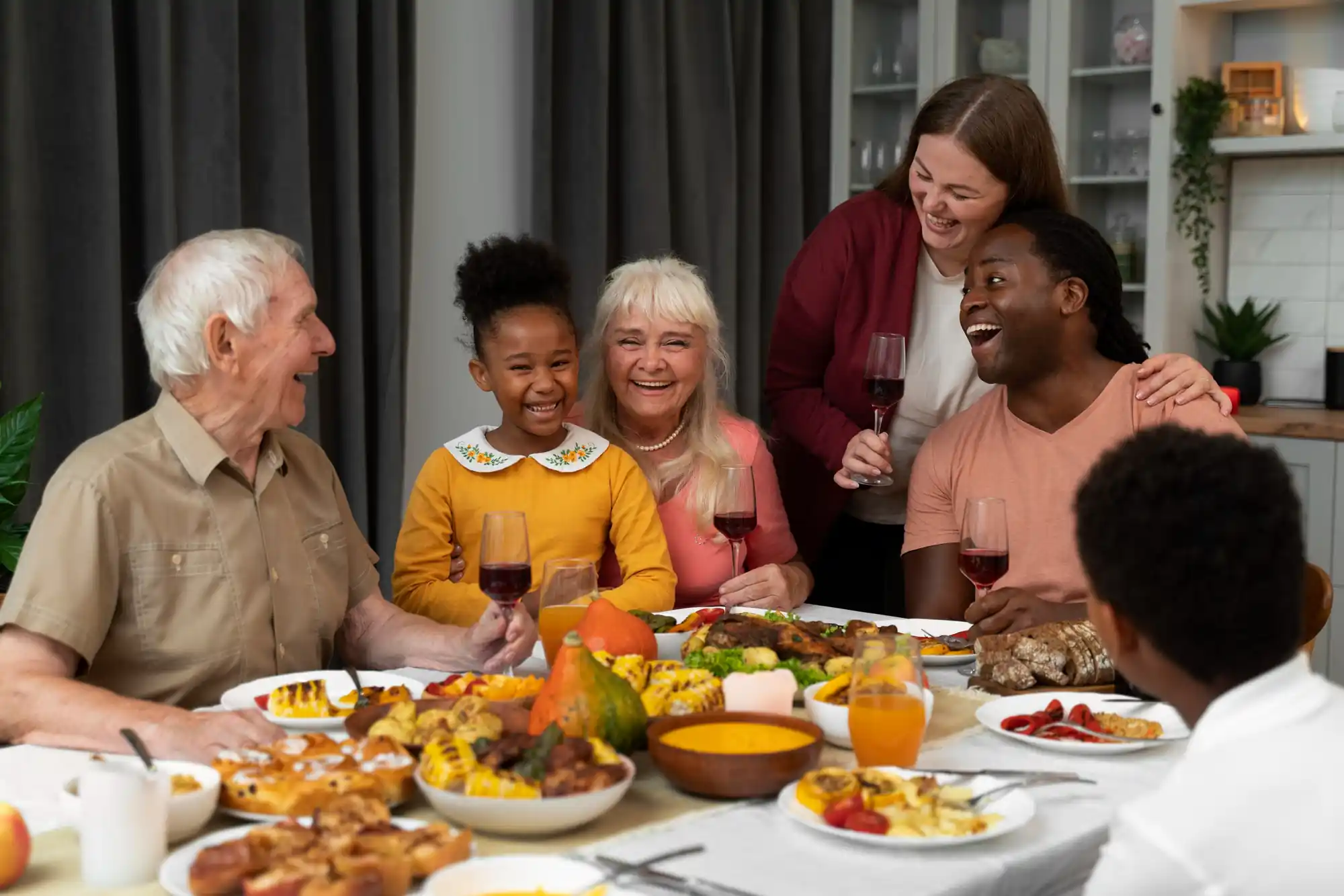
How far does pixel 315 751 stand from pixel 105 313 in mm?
1921

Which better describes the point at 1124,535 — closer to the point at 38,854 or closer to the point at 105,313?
the point at 38,854

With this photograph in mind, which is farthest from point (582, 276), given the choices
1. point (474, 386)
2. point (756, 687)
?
point (756, 687)

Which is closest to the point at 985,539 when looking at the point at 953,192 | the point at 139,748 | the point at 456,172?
the point at 953,192

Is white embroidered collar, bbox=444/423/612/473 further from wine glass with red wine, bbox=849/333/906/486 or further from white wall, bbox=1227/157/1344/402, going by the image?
white wall, bbox=1227/157/1344/402

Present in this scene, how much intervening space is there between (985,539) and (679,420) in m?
0.96

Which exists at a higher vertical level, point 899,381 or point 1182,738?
point 899,381

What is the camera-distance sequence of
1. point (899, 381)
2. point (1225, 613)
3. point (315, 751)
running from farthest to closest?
point (899, 381) → point (315, 751) → point (1225, 613)

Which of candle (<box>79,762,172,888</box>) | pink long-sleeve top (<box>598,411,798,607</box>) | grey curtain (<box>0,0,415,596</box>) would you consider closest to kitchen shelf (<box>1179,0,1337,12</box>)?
grey curtain (<box>0,0,415,596</box>)

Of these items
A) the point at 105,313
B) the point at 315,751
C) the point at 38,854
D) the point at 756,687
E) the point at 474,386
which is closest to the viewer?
the point at 38,854

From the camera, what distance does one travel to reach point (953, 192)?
2.71 m

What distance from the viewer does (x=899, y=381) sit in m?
2.54

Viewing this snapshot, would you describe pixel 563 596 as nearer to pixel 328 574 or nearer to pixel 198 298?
pixel 328 574

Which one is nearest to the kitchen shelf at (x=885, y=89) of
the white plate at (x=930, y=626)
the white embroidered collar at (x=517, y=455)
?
the white embroidered collar at (x=517, y=455)

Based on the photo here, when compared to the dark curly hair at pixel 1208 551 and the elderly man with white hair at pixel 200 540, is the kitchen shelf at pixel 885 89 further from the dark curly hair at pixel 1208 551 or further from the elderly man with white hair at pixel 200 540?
the dark curly hair at pixel 1208 551
